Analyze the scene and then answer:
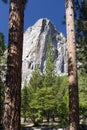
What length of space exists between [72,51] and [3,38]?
14778mm

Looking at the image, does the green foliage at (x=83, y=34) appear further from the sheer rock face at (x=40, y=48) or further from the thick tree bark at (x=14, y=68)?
the sheer rock face at (x=40, y=48)

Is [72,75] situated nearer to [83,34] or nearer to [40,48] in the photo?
[83,34]

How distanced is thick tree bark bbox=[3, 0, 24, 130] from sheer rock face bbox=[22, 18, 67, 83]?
114m

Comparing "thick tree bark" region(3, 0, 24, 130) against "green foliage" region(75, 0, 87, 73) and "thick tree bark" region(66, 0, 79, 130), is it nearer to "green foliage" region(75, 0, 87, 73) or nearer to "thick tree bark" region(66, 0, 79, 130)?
"thick tree bark" region(66, 0, 79, 130)

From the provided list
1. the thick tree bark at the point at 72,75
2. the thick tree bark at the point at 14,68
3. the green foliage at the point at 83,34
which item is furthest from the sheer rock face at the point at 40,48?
the thick tree bark at the point at 14,68

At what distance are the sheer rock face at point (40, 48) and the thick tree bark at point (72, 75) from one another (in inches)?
4350

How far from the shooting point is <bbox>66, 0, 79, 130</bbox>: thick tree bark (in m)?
7.68

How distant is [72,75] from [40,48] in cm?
Answer: 12121

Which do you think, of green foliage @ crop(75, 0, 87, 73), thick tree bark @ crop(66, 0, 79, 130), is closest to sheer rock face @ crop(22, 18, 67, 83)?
green foliage @ crop(75, 0, 87, 73)

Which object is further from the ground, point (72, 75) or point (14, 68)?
point (72, 75)

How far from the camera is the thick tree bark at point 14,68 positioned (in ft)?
15.3

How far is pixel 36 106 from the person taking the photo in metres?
43.4

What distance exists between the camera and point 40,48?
5084 inches

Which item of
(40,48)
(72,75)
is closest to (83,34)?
(72,75)
